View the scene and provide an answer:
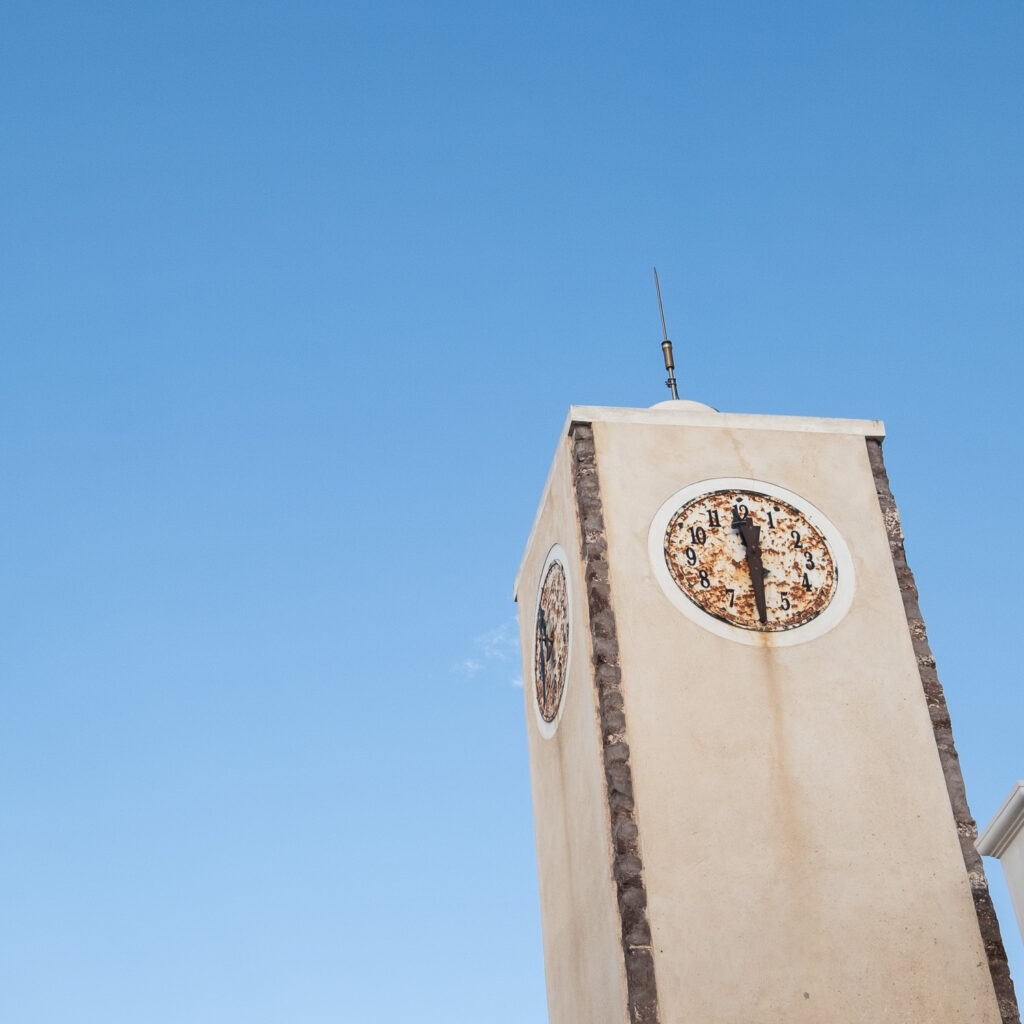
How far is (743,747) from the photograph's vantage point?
10758 millimetres

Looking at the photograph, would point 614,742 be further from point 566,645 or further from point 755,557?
point 755,557

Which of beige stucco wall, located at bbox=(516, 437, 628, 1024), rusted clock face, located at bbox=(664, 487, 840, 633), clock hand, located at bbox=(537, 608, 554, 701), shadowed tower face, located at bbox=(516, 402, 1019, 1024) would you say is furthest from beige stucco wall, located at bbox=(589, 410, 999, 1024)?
clock hand, located at bbox=(537, 608, 554, 701)

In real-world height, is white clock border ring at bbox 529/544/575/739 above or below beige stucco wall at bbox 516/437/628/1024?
above

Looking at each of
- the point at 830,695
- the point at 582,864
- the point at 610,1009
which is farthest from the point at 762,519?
the point at 610,1009

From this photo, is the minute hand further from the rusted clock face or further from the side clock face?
the side clock face

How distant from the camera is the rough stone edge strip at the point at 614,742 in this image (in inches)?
387

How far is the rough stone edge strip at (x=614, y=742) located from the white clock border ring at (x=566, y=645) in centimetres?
57

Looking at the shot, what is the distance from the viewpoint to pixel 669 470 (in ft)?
39.2

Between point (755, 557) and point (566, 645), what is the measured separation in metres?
1.70

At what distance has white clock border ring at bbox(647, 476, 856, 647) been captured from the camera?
11.3m

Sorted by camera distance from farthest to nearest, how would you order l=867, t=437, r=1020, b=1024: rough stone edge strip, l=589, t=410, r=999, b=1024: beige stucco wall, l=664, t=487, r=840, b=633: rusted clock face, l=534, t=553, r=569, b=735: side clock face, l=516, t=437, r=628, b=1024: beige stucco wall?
1. l=534, t=553, r=569, b=735: side clock face
2. l=664, t=487, r=840, b=633: rusted clock face
3. l=516, t=437, r=628, b=1024: beige stucco wall
4. l=867, t=437, r=1020, b=1024: rough stone edge strip
5. l=589, t=410, r=999, b=1024: beige stucco wall

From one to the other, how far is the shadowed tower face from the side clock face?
0.04 meters

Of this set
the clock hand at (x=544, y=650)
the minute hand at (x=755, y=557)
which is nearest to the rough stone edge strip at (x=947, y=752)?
the minute hand at (x=755, y=557)

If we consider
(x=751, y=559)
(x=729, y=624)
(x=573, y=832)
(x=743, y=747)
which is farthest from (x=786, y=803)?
(x=751, y=559)
